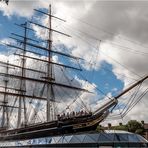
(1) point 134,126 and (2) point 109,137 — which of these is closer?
(2) point 109,137

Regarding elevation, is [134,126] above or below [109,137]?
above

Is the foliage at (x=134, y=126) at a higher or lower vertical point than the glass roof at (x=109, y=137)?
higher

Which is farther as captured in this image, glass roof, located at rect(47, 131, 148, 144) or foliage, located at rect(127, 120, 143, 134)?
foliage, located at rect(127, 120, 143, 134)

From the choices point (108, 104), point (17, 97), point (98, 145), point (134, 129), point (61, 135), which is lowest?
point (98, 145)

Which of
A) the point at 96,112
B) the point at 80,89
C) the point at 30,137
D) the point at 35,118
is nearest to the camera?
the point at 96,112

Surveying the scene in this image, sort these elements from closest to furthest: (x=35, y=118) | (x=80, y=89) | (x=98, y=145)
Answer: (x=98, y=145) < (x=80, y=89) < (x=35, y=118)

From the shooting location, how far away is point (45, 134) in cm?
3381

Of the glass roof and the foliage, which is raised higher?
the foliage

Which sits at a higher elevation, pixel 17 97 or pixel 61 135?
pixel 17 97

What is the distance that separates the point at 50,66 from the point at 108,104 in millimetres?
25461

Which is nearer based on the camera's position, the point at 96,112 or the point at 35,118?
the point at 96,112

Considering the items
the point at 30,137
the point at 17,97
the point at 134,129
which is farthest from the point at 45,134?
the point at 134,129

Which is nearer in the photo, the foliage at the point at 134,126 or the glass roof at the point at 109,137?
the glass roof at the point at 109,137

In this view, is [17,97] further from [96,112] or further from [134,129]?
[96,112]
